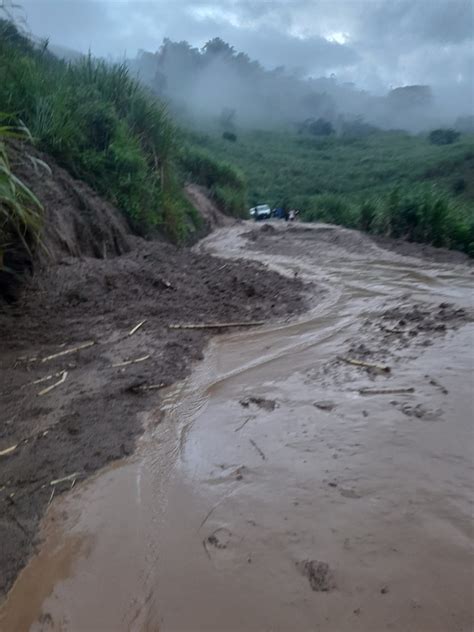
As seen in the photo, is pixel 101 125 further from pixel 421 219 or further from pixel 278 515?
pixel 278 515

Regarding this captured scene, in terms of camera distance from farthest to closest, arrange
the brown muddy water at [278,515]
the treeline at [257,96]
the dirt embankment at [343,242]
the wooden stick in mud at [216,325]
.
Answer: the treeline at [257,96] → the dirt embankment at [343,242] → the wooden stick in mud at [216,325] → the brown muddy water at [278,515]

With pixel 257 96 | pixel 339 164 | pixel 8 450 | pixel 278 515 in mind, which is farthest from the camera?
pixel 257 96

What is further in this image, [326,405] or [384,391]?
[384,391]

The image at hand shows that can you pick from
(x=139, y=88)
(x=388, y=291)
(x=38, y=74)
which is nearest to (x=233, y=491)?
(x=388, y=291)

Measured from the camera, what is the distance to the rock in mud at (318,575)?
2.16 metres

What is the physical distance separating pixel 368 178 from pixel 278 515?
3882 centimetres

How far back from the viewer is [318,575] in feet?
7.25

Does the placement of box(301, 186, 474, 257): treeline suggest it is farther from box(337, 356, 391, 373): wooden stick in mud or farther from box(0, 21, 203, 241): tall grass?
box(337, 356, 391, 373): wooden stick in mud

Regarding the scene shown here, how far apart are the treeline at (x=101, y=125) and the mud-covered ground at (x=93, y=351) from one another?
4.73 ft

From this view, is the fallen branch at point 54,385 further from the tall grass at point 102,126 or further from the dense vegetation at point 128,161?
the tall grass at point 102,126

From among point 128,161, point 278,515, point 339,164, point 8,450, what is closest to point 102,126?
point 128,161

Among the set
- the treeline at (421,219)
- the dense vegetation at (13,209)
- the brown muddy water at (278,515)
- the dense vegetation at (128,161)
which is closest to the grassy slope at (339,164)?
the dense vegetation at (128,161)

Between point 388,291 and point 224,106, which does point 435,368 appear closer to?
point 388,291

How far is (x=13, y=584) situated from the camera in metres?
2.21
